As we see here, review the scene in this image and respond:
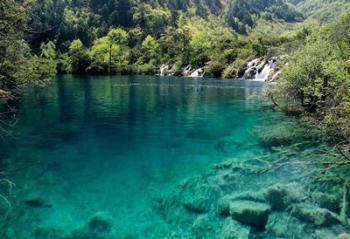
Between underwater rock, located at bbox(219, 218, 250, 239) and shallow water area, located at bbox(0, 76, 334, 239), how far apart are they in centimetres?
233

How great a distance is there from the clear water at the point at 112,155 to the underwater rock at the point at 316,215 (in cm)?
586

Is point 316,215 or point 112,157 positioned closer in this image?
point 316,215

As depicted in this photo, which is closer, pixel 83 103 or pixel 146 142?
pixel 146 142

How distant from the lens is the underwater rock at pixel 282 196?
57.1 feet

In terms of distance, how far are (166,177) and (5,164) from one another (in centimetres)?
1020

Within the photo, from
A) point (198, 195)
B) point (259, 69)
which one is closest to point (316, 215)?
point (198, 195)

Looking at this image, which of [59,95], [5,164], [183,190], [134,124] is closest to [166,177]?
[183,190]

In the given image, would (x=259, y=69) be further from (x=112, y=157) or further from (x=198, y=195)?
(x=198, y=195)

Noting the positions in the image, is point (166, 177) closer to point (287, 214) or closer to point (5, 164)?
point (287, 214)

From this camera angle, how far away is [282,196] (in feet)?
59.2

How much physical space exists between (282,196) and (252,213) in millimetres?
2604

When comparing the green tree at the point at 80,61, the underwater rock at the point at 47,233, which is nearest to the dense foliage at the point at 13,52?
the underwater rock at the point at 47,233

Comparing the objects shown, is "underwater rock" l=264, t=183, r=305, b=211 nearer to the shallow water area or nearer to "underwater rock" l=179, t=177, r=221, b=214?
the shallow water area

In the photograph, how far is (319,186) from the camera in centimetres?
1961
